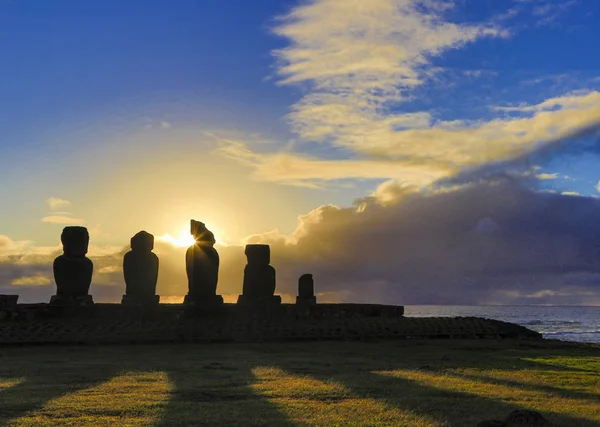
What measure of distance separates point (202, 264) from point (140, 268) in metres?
2.79

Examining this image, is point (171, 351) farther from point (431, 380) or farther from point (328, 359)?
point (431, 380)

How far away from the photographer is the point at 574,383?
41.9 ft

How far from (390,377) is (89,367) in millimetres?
7043

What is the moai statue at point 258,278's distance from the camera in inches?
1151

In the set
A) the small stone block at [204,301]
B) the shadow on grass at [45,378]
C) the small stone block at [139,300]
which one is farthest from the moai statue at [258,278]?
the shadow on grass at [45,378]

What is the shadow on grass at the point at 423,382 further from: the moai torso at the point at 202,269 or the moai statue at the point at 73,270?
the moai statue at the point at 73,270

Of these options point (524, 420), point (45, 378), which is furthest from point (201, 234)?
point (524, 420)

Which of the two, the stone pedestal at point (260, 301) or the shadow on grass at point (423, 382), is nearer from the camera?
the shadow on grass at point (423, 382)

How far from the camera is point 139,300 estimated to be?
2759cm

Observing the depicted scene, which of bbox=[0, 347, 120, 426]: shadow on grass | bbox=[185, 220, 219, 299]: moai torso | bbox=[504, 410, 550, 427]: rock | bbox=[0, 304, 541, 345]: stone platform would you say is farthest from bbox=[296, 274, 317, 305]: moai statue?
bbox=[504, 410, 550, 427]: rock

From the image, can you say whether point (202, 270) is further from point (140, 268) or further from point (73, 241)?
point (73, 241)

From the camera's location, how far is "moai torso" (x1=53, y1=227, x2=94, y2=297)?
26.2m

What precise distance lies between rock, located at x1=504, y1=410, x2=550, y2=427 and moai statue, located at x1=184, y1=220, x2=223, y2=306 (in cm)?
2022

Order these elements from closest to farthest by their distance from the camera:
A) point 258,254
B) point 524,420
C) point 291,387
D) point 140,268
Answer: point 524,420, point 291,387, point 140,268, point 258,254
